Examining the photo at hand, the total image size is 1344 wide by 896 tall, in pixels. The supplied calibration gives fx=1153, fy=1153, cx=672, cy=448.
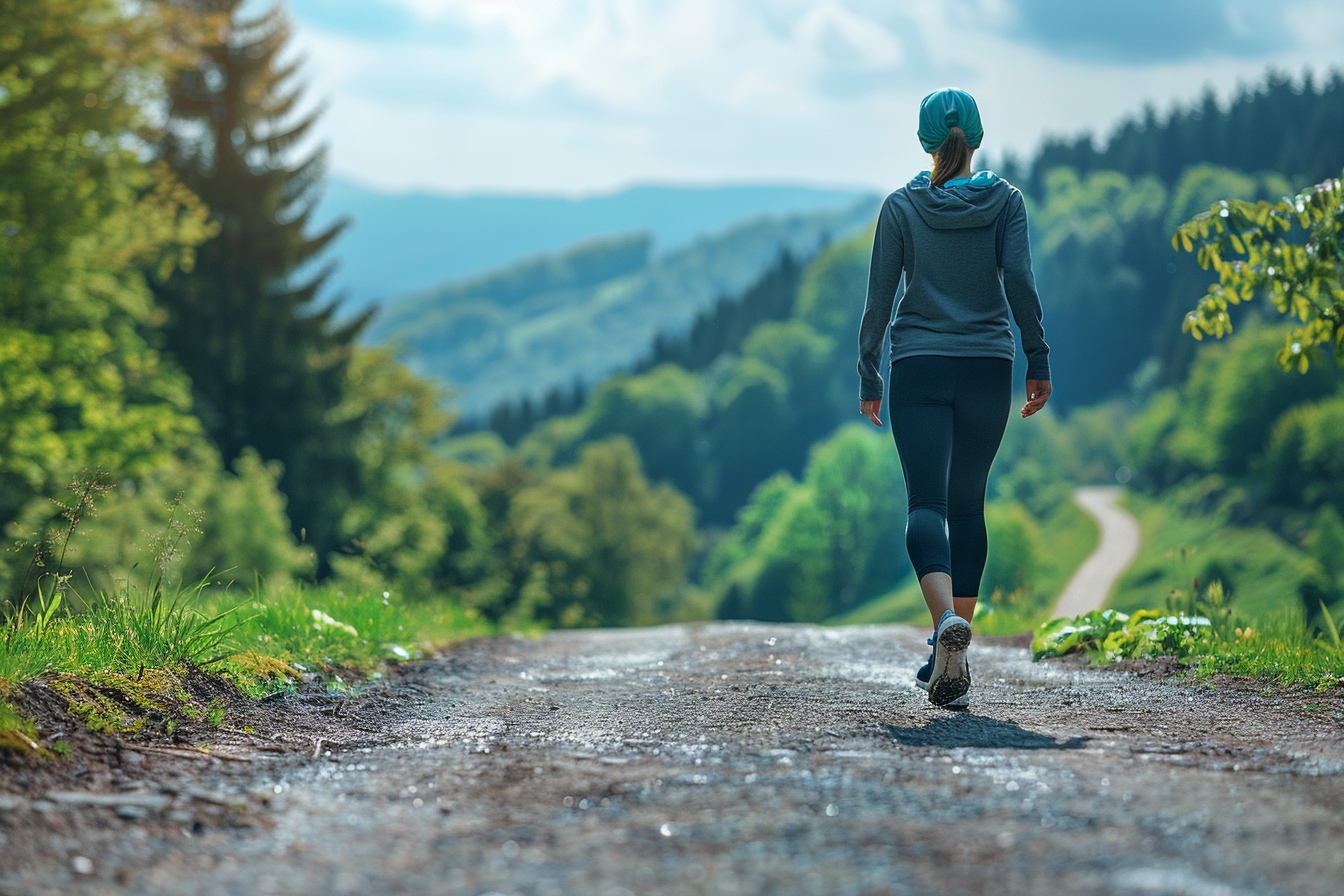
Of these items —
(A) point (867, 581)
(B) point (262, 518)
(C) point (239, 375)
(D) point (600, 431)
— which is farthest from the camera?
(D) point (600, 431)

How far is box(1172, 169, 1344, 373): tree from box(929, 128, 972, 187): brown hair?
1.41 meters

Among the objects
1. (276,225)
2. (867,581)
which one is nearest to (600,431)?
(867,581)

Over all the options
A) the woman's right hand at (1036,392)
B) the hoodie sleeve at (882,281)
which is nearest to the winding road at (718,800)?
the woman's right hand at (1036,392)

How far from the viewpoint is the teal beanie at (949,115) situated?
14.7ft

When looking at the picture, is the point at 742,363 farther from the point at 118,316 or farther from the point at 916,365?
the point at 916,365

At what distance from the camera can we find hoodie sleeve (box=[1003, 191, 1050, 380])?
4.44 meters

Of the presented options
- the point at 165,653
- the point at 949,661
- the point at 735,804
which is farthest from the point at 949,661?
the point at 165,653

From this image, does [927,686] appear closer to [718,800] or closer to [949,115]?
[718,800]

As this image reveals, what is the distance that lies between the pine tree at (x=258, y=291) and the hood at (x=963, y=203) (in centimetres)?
3022

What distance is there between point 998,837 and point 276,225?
113 feet

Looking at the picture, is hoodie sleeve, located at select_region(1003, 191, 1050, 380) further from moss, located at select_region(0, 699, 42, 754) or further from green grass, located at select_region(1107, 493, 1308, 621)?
green grass, located at select_region(1107, 493, 1308, 621)

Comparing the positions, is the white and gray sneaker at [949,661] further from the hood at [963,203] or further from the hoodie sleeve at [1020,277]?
the hood at [963,203]

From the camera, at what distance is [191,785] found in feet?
9.76

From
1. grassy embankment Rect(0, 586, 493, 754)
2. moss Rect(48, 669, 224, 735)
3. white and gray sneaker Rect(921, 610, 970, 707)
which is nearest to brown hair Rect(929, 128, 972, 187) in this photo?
white and gray sneaker Rect(921, 610, 970, 707)
